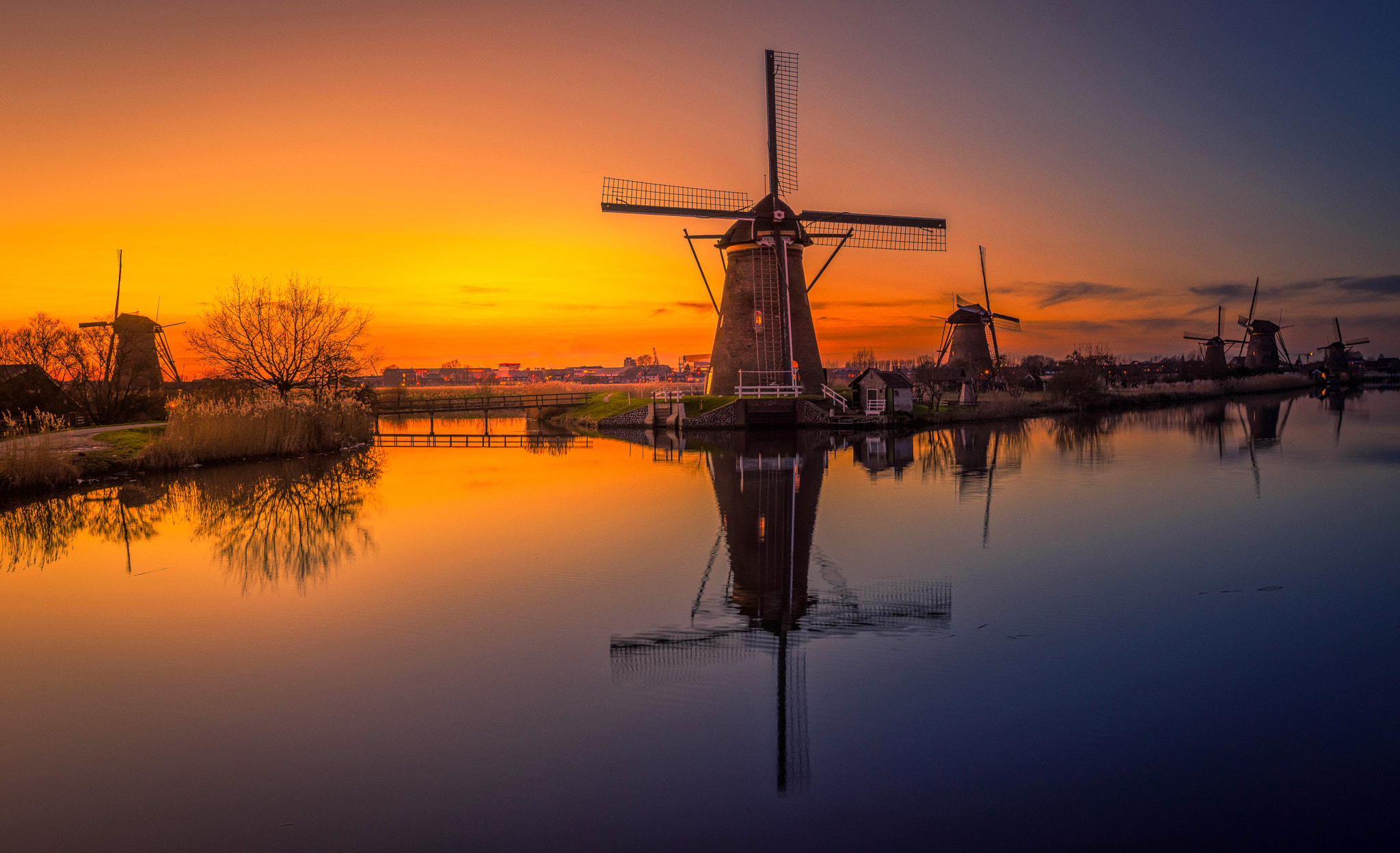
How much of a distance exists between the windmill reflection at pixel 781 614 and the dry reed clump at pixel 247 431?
13.2m

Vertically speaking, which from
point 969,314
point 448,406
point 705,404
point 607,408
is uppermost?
point 969,314

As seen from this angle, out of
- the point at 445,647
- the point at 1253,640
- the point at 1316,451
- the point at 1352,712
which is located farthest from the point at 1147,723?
the point at 1316,451

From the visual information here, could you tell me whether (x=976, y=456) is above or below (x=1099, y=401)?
below

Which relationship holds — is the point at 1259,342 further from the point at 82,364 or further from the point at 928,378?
the point at 82,364

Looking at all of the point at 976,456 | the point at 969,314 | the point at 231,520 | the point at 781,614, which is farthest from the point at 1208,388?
the point at 231,520

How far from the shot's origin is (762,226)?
3066cm

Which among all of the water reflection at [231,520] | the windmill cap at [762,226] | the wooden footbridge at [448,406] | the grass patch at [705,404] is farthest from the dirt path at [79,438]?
the windmill cap at [762,226]

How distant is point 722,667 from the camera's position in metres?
6.22

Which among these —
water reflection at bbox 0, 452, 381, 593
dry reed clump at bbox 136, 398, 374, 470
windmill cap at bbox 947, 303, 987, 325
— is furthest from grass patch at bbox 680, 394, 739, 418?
windmill cap at bbox 947, 303, 987, 325

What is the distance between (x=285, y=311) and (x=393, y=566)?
1854 cm

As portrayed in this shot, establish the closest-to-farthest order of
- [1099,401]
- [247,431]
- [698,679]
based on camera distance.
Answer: [698,679], [247,431], [1099,401]

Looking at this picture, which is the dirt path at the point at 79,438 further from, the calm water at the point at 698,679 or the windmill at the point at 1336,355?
the windmill at the point at 1336,355

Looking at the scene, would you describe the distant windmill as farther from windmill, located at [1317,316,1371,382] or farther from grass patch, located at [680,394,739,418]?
windmill, located at [1317,316,1371,382]

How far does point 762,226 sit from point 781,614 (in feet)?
82.1
